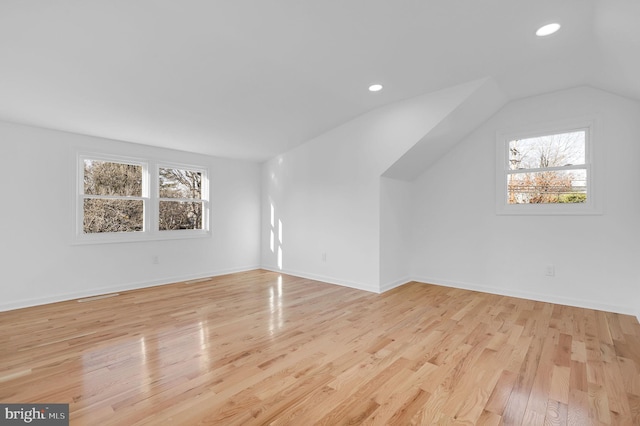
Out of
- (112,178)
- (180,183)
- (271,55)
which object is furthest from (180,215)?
(271,55)

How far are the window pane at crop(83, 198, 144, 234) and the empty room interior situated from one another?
0.10 ft

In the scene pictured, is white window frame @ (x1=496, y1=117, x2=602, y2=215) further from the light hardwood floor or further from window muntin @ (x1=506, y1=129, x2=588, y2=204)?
the light hardwood floor

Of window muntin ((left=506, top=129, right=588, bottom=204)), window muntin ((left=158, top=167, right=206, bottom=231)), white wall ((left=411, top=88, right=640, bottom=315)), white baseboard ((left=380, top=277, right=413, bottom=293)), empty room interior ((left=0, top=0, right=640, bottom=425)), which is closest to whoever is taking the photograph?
empty room interior ((left=0, top=0, right=640, bottom=425))

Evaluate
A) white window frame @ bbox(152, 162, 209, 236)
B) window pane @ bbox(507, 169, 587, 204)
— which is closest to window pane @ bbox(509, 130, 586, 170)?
window pane @ bbox(507, 169, 587, 204)

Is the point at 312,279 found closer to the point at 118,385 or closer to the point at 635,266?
the point at 118,385

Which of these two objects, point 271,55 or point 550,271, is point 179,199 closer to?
point 271,55

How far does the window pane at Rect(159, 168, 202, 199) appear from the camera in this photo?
492 cm

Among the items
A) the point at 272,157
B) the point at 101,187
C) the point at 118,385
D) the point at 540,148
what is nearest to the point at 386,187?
the point at 540,148

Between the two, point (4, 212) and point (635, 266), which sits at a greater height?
point (4, 212)

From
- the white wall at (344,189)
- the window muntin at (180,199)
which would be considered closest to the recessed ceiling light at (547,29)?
the white wall at (344,189)

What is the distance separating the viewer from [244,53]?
275cm

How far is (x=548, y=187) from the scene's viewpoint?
3939 millimetres

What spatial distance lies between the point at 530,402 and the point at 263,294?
3079 mm

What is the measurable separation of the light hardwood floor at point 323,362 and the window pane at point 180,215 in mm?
1505
